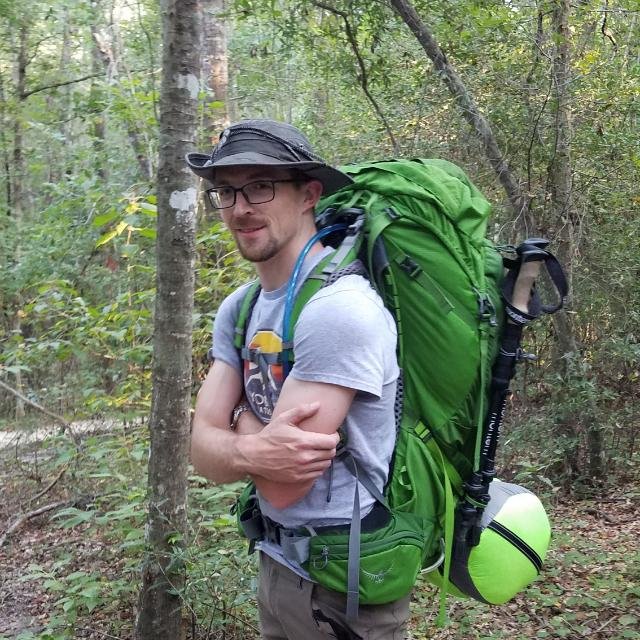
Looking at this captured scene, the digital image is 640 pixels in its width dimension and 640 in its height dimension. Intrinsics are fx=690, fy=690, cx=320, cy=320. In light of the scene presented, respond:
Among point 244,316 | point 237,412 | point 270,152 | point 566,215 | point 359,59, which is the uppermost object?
point 359,59

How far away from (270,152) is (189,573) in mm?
2504

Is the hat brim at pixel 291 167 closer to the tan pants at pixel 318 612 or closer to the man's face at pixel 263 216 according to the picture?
the man's face at pixel 263 216

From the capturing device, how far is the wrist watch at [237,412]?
2.22 meters

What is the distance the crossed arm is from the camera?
5.88 feet

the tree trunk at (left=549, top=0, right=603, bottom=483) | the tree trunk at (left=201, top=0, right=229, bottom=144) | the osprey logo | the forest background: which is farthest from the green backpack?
the tree trunk at (left=201, top=0, right=229, bottom=144)

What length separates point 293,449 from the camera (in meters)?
1.79

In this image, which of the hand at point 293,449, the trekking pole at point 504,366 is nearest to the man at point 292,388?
the hand at point 293,449

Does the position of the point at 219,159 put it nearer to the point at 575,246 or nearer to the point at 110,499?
the point at 110,499

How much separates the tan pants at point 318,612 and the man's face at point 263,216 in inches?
38.1

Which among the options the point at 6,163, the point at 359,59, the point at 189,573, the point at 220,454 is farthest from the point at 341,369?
the point at 6,163

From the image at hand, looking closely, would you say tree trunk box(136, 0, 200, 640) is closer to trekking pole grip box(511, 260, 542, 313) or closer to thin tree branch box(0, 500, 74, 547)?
trekking pole grip box(511, 260, 542, 313)

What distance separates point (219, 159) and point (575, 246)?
18.0 ft

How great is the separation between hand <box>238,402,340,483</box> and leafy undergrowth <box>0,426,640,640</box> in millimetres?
1948

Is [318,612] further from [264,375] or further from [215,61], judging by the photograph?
[215,61]
